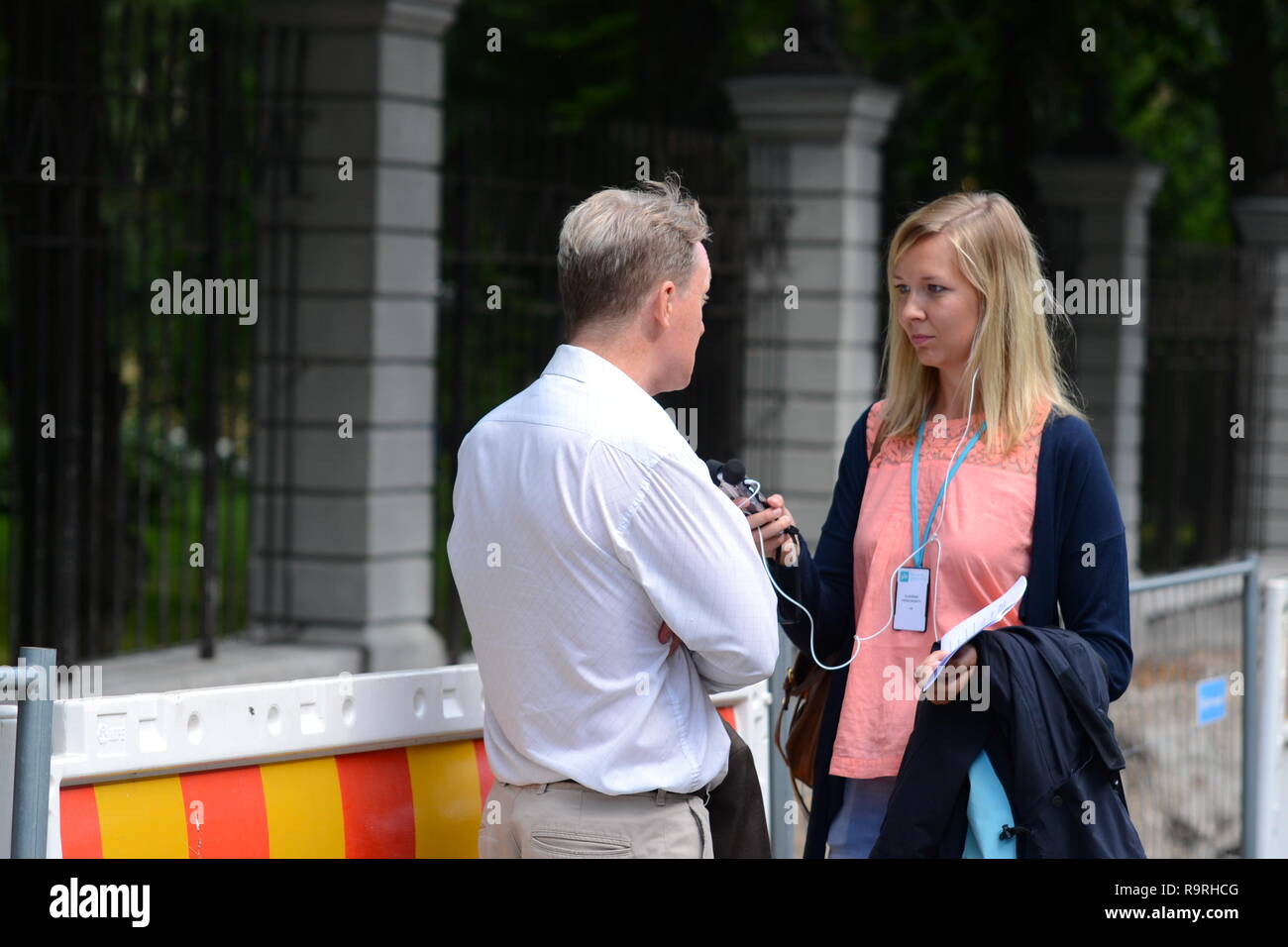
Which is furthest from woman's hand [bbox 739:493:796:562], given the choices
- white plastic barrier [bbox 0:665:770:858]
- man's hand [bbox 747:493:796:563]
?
white plastic barrier [bbox 0:665:770:858]

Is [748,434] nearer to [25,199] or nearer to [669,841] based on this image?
[25,199]

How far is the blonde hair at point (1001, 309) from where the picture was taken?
3176mm

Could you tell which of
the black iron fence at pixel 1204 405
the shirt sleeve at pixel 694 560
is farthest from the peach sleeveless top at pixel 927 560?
the black iron fence at pixel 1204 405

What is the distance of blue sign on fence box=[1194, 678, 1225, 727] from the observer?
6012 mm

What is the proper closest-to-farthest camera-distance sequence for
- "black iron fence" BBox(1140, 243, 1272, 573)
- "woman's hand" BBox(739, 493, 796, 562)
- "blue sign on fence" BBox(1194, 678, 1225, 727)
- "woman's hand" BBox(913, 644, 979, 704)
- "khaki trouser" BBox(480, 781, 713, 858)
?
"khaki trouser" BBox(480, 781, 713, 858)
"woman's hand" BBox(913, 644, 979, 704)
"woman's hand" BBox(739, 493, 796, 562)
"blue sign on fence" BBox(1194, 678, 1225, 727)
"black iron fence" BBox(1140, 243, 1272, 573)

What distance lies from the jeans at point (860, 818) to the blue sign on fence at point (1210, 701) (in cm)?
310

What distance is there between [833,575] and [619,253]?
0.91 m

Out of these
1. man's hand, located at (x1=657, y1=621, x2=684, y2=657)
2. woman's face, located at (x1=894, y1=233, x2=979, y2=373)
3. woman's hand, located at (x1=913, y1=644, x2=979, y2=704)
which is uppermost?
woman's face, located at (x1=894, y1=233, x2=979, y2=373)

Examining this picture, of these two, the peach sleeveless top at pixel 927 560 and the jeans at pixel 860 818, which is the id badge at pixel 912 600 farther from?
the jeans at pixel 860 818

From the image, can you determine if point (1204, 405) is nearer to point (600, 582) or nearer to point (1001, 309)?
point (1001, 309)

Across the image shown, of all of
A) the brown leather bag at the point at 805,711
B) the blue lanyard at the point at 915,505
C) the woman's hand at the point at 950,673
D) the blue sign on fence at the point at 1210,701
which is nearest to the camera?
the woman's hand at the point at 950,673

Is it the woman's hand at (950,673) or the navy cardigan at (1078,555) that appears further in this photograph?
the navy cardigan at (1078,555)

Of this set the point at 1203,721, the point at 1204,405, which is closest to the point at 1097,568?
the point at 1203,721

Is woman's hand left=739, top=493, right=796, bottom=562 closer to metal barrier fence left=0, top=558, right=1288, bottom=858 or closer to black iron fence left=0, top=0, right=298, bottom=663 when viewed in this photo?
metal barrier fence left=0, top=558, right=1288, bottom=858
